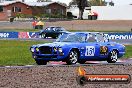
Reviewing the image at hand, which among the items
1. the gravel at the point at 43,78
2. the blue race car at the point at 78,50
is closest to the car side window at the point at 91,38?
the blue race car at the point at 78,50

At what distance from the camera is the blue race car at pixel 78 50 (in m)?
18.1

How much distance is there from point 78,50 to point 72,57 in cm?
45

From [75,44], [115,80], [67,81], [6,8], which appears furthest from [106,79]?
[6,8]

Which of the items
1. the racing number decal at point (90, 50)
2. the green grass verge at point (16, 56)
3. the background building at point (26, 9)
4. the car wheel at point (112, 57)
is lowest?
the background building at point (26, 9)

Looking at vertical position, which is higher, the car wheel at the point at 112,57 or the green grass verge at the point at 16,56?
the car wheel at the point at 112,57

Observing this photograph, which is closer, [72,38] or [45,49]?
[45,49]

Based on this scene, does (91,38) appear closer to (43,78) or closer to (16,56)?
(16,56)

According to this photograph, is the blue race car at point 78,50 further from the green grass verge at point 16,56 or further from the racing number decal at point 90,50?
the green grass verge at point 16,56

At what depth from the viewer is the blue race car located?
59.4 ft

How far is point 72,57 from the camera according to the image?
1839 centimetres

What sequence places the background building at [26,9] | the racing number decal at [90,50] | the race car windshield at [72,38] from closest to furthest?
the racing number decal at [90,50] → the race car windshield at [72,38] → the background building at [26,9]

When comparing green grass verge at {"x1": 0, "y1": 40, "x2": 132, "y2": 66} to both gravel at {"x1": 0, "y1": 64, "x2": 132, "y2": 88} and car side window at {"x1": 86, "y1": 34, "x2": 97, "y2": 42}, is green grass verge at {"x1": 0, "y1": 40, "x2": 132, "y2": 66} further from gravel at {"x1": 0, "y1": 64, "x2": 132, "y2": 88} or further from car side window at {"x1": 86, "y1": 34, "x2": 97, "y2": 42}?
gravel at {"x1": 0, "y1": 64, "x2": 132, "y2": 88}

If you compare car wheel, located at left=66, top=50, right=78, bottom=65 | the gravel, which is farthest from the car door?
the gravel

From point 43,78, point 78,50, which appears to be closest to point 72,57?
point 78,50
